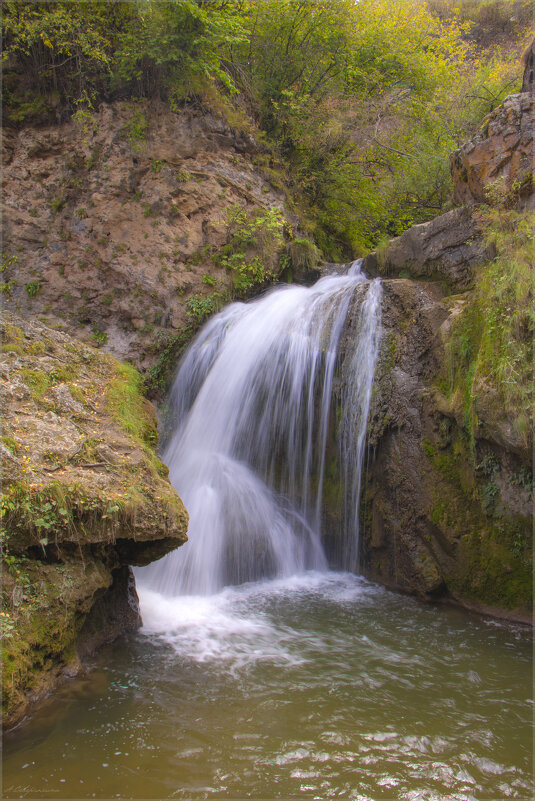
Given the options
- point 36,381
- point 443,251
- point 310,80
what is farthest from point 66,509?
point 310,80

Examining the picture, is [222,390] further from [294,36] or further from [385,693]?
[294,36]

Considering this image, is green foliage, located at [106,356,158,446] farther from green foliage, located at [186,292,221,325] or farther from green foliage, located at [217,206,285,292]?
green foliage, located at [217,206,285,292]

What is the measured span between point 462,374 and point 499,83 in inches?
342

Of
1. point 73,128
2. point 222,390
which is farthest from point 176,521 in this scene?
point 73,128

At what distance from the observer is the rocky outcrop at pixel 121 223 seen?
9.48 m

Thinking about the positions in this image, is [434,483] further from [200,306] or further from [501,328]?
[200,306]

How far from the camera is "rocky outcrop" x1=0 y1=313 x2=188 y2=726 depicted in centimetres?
342

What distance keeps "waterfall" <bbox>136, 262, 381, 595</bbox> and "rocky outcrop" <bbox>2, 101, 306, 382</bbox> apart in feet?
6.43

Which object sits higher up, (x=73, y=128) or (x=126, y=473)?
(x=73, y=128)

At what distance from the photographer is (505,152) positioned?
6.01m

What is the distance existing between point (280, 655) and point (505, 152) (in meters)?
6.20

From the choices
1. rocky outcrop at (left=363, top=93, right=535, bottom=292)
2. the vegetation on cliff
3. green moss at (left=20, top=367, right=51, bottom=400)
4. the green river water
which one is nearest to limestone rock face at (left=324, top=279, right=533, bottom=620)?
rocky outcrop at (left=363, top=93, right=535, bottom=292)

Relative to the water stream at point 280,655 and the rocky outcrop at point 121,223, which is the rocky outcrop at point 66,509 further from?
the rocky outcrop at point 121,223

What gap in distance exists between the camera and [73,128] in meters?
10.3
